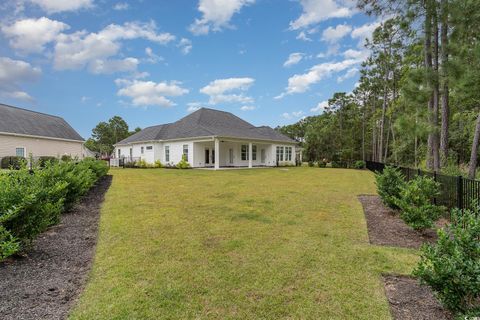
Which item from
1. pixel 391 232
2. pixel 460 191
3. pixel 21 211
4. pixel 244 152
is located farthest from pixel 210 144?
pixel 21 211

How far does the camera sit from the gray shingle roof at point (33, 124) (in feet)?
71.0

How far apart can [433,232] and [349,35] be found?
1388 centimetres

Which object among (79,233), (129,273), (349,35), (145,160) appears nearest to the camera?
(129,273)

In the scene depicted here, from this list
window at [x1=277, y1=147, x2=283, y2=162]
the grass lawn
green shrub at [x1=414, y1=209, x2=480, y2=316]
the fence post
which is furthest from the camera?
window at [x1=277, y1=147, x2=283, y2=162]

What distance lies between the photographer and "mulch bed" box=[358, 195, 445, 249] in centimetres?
479

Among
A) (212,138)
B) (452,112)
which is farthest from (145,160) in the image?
(452,112)

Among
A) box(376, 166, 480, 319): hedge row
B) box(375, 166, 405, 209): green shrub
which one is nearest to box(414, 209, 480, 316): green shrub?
box(376, 166, 480, 319): hedge row

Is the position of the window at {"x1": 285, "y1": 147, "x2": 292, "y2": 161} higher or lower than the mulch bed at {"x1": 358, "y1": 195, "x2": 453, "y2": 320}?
higher

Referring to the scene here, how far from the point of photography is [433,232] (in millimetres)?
5414

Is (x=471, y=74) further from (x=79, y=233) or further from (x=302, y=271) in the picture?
(x=79, y=233)

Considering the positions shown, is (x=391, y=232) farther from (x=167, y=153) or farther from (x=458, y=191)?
(x=167, y=153)

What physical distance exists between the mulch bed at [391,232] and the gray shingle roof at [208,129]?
15881 mm

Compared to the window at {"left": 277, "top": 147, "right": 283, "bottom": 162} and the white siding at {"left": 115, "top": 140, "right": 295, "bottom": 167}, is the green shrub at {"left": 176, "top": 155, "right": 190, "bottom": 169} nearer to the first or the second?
the white siding at {"left": 115, "top": 140, "right": 295, "bottom": 167}

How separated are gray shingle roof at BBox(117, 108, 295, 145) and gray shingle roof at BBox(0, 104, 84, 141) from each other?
19.6ft
